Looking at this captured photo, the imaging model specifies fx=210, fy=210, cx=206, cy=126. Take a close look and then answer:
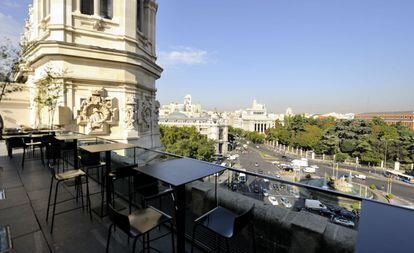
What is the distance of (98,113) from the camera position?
1059 cm

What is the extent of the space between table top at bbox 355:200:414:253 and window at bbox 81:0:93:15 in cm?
1440

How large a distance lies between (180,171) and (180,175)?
5.7 inches

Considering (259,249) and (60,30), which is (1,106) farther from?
(259,249)

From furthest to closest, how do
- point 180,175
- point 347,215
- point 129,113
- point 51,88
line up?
point 129,113
point 51,88
point 180,175
point 347,215

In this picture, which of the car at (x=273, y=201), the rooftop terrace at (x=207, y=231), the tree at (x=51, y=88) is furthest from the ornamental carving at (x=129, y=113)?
the car at (x=273, y=201)

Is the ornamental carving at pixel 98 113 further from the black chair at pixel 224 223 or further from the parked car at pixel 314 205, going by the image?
the parked car at pixel 314 205

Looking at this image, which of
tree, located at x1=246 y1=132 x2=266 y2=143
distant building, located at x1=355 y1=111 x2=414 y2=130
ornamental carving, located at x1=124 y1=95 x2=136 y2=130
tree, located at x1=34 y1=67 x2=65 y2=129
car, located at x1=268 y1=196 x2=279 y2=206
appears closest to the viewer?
car, located at x1=268 y1=196 x2=279 y2=206

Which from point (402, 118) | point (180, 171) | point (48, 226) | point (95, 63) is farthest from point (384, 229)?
point (402, 118)

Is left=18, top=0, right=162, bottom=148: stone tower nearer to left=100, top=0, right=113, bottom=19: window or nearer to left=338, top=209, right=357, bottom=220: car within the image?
left=100, top=0, right=113, bottom=19: window

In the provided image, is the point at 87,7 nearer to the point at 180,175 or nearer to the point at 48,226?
the point at 48,226

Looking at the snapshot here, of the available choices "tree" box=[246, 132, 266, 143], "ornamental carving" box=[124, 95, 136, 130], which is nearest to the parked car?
"ornamental carving" box=[124, 95, 136, 130]

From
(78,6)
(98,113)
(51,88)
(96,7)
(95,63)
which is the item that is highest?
(96,7)

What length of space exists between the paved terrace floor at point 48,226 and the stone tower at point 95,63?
617 cm

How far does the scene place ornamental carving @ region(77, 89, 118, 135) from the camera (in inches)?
401
